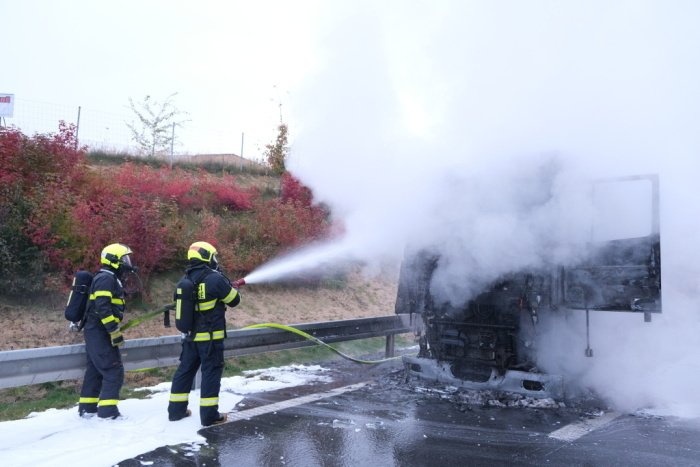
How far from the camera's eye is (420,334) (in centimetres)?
804

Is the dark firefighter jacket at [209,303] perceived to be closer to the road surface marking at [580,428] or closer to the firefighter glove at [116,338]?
the firefighter glove at [116,338]

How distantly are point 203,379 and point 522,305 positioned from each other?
12.2 ft

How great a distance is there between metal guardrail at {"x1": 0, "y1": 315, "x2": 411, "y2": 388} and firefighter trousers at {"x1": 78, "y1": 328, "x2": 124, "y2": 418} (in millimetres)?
229

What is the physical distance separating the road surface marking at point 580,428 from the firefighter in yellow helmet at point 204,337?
339 centimetres

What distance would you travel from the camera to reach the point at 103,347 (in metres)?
5.91

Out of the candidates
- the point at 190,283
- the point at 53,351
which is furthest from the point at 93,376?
the point at 190,283

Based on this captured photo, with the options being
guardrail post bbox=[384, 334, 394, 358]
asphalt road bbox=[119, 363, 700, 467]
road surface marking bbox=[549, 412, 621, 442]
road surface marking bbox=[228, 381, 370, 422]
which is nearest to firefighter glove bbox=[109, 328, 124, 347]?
asphalt road bbox=[119, 363, 700, 467]

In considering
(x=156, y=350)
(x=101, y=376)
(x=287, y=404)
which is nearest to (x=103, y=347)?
(x=101, y=376)

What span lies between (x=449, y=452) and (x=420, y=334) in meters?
2.92

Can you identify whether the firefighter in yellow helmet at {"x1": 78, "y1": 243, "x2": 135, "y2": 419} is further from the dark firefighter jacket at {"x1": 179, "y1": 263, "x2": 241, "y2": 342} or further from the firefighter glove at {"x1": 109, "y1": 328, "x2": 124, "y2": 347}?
the dark firefighter jacket at {"x1": 179, "y1": 263, "x2": 241, "y2": 342}

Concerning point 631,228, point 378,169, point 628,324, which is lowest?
point 628,324

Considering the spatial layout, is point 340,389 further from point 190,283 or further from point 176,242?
point 176,242

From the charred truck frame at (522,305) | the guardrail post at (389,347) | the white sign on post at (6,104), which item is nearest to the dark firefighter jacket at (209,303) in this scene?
the charred truck frame at (522,305)

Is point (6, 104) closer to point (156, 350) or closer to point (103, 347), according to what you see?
point (156, 350)
